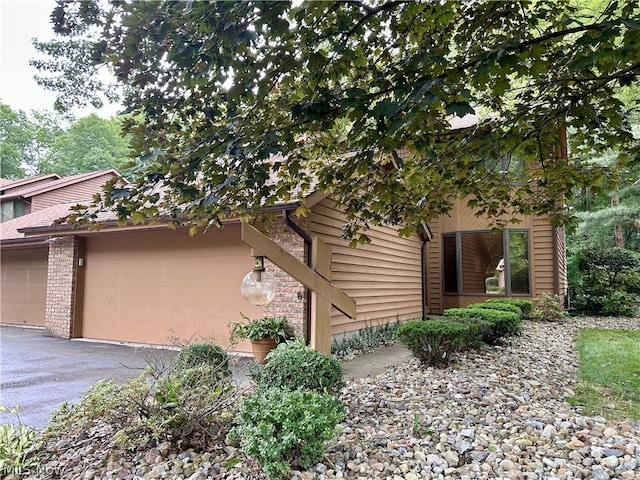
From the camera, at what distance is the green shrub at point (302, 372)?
358cm

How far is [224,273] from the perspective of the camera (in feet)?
25.2

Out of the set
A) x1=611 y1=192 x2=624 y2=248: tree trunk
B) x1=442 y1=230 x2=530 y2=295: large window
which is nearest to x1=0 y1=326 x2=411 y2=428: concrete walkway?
x1=442 y1=230 x2=530 y2=295: large window

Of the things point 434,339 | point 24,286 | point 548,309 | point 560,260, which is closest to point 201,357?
point 434,339

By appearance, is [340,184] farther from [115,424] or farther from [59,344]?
[59,344]

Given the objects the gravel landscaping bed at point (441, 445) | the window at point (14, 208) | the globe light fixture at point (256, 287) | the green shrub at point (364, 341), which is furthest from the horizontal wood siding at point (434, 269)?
the window at point (14, 208)

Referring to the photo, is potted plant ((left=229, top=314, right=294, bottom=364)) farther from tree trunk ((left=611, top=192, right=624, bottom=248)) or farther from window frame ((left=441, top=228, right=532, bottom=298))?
tree trunk ((left=611, top=192, right=624, bottom=248))

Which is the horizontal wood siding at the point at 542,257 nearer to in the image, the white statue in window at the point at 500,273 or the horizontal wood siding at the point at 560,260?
the horizontal wood siding at the point at 560,260

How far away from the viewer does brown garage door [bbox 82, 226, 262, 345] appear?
25.0 ft

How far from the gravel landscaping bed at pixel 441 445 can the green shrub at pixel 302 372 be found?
→ 16.1 inches

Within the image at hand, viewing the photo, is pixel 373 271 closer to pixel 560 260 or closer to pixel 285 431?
pixel 285 431

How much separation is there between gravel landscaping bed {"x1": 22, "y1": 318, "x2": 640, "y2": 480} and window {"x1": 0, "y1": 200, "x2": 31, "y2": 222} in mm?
15773

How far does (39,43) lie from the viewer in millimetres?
13945

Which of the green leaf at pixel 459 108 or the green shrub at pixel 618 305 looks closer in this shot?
the green leaf at pixel 459 108

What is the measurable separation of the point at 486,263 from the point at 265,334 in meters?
8.38
